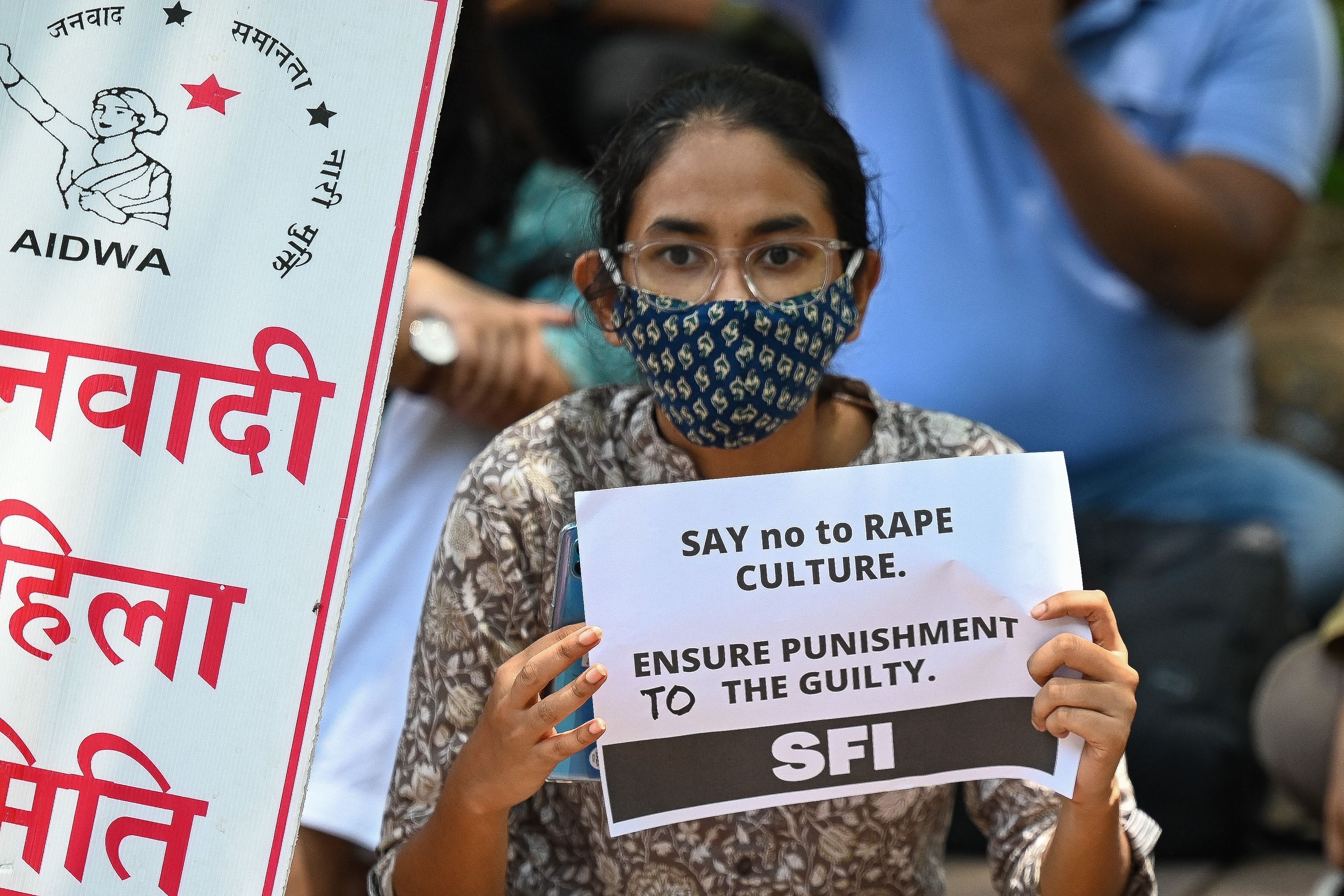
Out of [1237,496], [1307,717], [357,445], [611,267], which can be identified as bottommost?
[357,445]

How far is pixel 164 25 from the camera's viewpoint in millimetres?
1473

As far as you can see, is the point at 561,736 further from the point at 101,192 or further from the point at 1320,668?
the point at 1320,668

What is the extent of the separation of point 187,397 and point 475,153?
4.50 feet

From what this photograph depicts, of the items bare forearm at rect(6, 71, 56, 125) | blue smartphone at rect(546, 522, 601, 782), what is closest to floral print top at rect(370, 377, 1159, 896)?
blue smartphone at rect(546, 522, 601, 782)

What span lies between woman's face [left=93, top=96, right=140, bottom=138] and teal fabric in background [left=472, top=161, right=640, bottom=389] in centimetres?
88

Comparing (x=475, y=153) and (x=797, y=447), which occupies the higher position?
(x=475, y=153)

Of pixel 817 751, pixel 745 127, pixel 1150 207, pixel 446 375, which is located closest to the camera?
pixel 817 751

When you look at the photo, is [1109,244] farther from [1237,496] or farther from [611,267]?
[611,267]

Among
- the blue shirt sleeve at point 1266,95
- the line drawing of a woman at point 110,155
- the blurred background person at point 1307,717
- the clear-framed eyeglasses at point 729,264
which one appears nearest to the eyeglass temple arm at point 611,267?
the clear-framed eyeglasses at point 729,264

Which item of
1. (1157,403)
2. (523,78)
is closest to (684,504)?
(1157,403)

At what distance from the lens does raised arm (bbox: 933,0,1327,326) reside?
292 centimetres

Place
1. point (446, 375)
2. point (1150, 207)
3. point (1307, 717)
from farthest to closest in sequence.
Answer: point (1150, 207) → point (1307, 717) → point (446, 375)

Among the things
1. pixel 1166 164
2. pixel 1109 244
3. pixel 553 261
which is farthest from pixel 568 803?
pixel 1166 164

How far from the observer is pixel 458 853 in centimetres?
159
